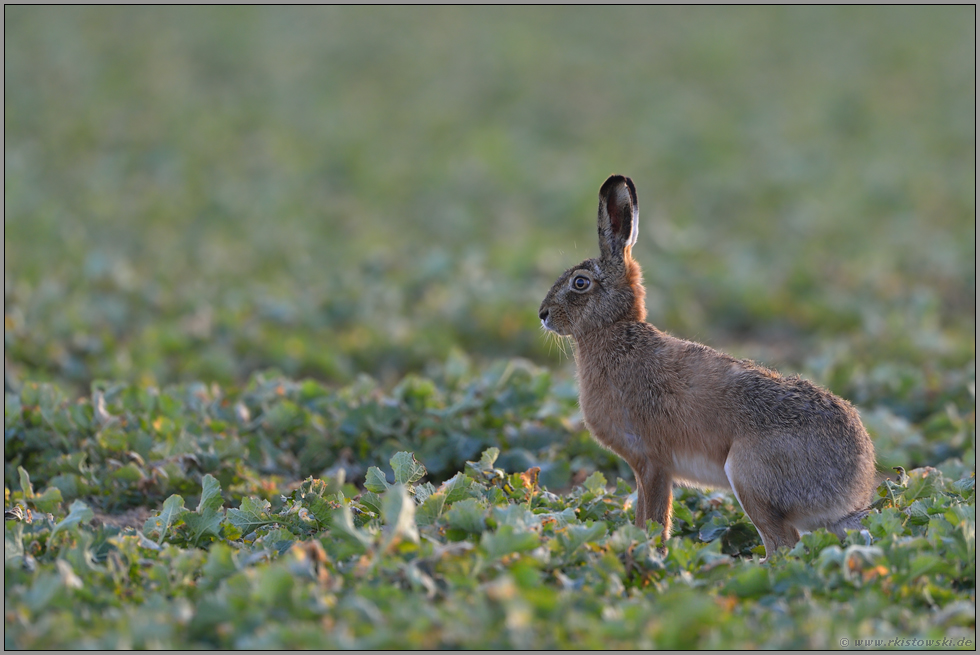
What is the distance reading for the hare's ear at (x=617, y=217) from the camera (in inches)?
232

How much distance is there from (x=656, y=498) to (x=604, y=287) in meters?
1.37

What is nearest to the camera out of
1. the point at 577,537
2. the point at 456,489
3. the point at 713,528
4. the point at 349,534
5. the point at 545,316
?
the point at 349,534

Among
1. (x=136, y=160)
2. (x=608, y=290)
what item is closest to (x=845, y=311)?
(x=608, y=290)

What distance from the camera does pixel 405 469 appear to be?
17.4 feet

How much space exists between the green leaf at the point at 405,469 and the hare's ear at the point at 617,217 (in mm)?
1773

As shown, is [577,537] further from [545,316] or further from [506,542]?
[545,316]

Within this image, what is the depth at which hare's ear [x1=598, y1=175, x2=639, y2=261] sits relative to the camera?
5883mm

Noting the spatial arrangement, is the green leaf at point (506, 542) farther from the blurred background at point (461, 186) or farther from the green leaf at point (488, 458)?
the blurred background at point (461, 186)

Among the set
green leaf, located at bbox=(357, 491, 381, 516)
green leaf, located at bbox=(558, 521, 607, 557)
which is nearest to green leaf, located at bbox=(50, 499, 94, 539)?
green leaf, located at bbox=(357, 491, 381, 516)

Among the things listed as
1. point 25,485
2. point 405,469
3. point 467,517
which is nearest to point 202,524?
point 405,469

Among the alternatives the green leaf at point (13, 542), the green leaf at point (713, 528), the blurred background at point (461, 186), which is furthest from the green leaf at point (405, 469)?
the blurred background at point (461, 186)

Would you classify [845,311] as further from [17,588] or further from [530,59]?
[530,59]

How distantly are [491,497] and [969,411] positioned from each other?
509 cm

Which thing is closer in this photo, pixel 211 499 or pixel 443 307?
pixel 211 499
